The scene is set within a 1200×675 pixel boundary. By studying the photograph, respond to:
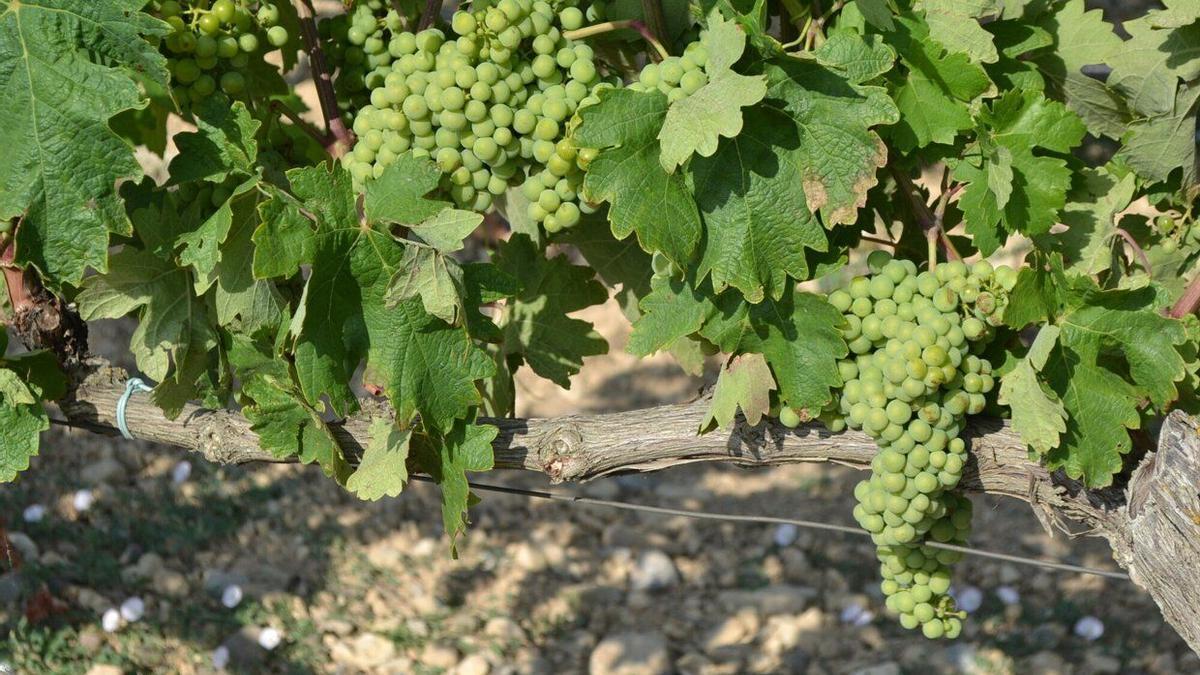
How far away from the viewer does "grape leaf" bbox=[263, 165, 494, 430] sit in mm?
1638

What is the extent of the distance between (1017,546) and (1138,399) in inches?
116

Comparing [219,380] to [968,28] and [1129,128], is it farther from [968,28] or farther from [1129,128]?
[1129,128]

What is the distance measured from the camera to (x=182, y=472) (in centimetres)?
455

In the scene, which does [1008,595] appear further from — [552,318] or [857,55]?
[857,55]

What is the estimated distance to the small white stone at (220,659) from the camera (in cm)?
372

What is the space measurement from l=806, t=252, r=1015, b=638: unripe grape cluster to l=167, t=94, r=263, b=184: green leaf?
824mm

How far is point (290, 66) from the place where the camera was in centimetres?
217

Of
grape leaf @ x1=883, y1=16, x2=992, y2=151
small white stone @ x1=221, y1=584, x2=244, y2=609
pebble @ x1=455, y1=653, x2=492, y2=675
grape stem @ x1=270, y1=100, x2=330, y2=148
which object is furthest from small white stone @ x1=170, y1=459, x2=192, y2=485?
grape leaf @ x1=883, y1=16, x2=992, y2=151

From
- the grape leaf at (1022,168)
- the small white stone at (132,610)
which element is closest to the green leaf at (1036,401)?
the grape leaf at (1022,168)

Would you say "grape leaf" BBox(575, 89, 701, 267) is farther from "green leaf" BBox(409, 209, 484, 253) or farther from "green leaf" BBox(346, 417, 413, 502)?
"green leaf" BBox(346, 417, 413, 502)

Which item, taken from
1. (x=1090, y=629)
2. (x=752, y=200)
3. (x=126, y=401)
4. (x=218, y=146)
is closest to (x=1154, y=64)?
(x=752, y=200)

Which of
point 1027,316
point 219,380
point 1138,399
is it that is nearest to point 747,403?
point 1027,316

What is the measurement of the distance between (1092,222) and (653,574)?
2712 mm

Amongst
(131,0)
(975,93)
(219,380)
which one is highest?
(131,0)
